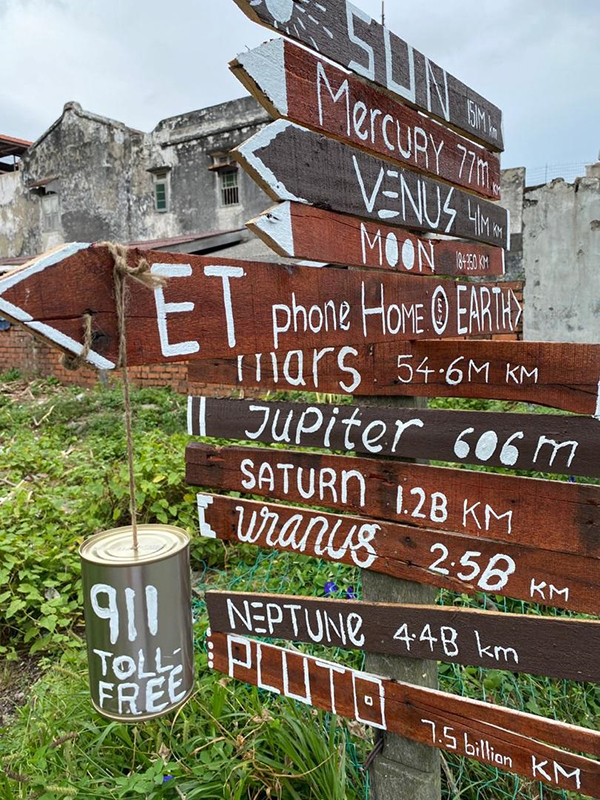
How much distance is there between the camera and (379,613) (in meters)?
1.68

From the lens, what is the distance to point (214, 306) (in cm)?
119

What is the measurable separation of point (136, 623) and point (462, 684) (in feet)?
5.22

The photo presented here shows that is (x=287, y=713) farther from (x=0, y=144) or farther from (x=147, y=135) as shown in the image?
(x=0, y=144)

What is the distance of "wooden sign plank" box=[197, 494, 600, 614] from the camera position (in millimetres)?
1493

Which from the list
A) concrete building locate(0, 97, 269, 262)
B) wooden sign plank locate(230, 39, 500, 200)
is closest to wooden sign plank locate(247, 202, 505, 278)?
wooden sign plank locate(230, 39, 500, 200)

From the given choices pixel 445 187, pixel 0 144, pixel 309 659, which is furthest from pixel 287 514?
pixel 0 144

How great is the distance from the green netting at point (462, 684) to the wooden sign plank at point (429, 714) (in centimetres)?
44

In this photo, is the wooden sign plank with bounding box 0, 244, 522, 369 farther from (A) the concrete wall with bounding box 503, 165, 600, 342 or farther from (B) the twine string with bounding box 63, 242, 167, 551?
(A) the concrete wall with bounding box 503, 165, 600, 342

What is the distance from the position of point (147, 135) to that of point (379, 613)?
49.3 ft

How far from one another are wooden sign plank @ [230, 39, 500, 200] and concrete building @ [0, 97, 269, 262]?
1115 centimetres

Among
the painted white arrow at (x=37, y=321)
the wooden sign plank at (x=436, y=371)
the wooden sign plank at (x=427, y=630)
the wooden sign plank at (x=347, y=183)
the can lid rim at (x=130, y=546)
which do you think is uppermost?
the wooden sign plank at (x=347, y=183)

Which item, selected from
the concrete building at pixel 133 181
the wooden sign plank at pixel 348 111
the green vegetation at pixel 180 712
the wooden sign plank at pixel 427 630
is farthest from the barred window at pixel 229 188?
the wooden sign plank at pixel 427 630

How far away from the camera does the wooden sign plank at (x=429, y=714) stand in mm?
1493

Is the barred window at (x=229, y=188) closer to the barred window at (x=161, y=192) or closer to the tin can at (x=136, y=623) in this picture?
the barred window at (x=161, y=192)
